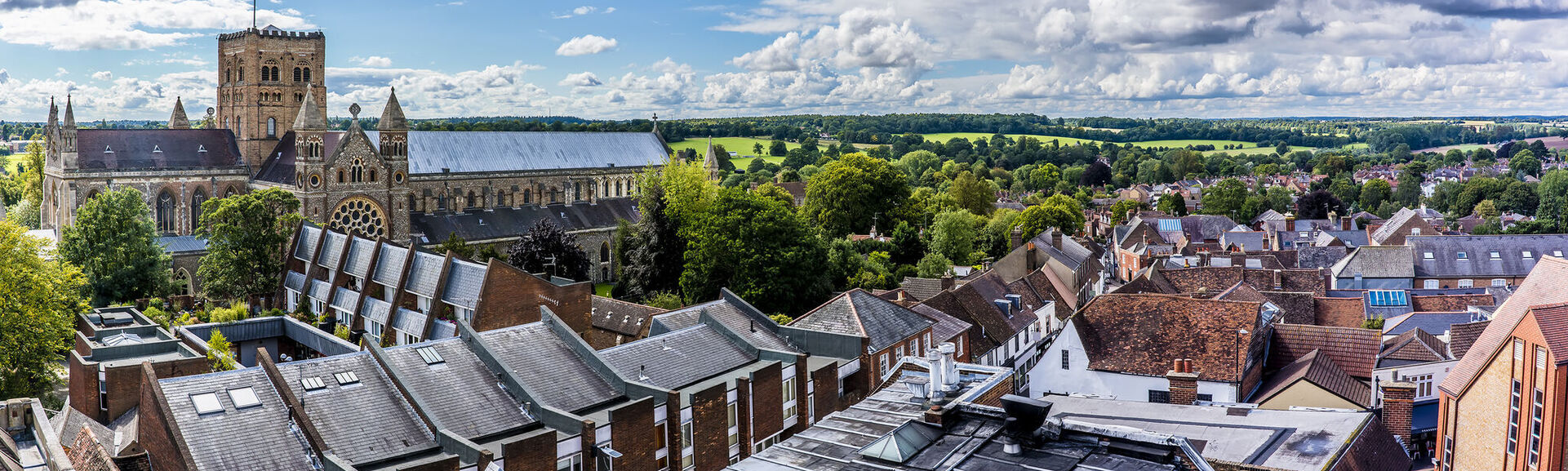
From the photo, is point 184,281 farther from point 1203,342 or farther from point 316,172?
point 1203,342

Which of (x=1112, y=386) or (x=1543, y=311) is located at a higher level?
(x=1543, y=311)

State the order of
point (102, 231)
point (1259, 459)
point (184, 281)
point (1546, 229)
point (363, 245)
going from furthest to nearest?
point (1546, 229) → point (184, 281) → point (102, 231) → point (363, 245) → point (1259, 459)

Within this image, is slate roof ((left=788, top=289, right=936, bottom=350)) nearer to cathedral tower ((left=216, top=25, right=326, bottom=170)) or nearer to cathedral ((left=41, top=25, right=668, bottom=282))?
cathedral ((left=41, top=25, right=668, bottom=282))

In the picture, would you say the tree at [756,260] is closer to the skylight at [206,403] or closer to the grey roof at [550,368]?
the grey roof at [550,368]

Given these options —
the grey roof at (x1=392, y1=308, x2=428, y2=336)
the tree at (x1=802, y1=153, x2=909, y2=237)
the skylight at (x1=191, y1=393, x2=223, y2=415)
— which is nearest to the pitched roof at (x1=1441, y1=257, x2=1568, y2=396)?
the skylight at (x1=191, y1=393, x2=223, y2=415)

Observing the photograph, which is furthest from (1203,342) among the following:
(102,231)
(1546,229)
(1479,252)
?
(1546,229)

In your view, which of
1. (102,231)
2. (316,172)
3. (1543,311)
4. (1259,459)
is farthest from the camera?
(316,172)

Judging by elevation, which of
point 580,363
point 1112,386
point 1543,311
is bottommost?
point 1112,386
